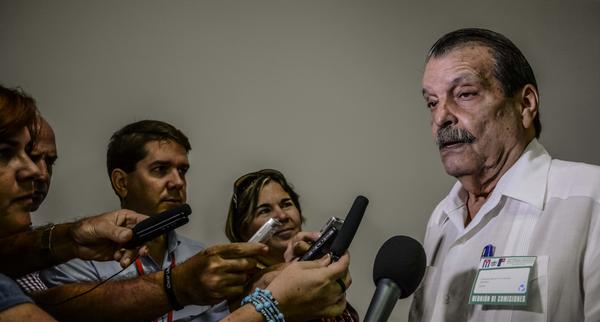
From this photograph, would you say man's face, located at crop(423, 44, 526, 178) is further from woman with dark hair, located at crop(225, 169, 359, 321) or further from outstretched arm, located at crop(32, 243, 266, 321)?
woman with dark hair, located at crop(225, 169, 359, 321)

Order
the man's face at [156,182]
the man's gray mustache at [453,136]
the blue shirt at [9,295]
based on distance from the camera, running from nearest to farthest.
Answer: the blue shirt at [9,295]
the man's gray mustache at [453,136]
the man's face at [156,182]

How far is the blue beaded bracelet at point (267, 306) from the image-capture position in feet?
3.32

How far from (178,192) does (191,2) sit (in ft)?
2.65

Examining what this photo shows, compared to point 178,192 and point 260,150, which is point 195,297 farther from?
point 260,150

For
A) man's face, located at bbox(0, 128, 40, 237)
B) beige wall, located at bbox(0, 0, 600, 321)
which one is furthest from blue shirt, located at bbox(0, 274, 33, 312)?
beige wall, located at bbox(0, 0, 600, 321)

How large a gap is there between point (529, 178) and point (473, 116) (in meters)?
0.21

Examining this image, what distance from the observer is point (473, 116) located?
1.33m

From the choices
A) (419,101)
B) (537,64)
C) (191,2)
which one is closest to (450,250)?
(419,101)

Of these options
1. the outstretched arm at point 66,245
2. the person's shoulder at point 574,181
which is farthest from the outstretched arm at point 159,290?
the person's shoulder at point 574,181

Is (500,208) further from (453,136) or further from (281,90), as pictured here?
(281,90)

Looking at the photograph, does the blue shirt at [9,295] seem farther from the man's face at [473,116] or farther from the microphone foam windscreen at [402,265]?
the man's face at [473,116]

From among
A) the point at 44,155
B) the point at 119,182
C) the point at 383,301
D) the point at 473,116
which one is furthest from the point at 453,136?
the point at 44,155

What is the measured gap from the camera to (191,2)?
2.04 meters

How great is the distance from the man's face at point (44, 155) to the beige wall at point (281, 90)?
48 mm
